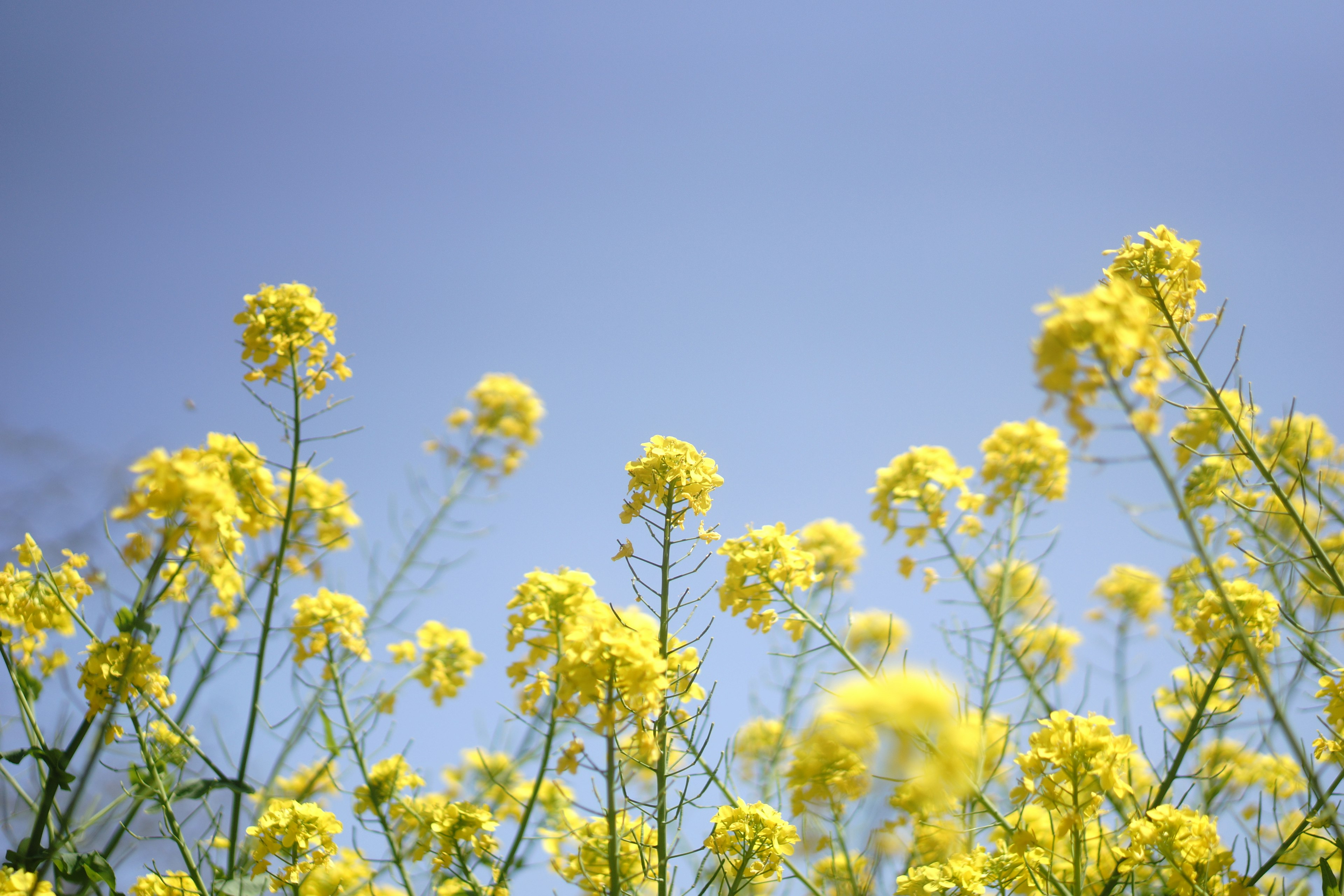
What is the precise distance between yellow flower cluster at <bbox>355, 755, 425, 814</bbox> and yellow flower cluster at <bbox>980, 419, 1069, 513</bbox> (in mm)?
2918

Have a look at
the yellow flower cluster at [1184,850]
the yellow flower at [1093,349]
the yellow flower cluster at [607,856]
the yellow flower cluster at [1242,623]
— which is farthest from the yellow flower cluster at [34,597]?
the yellow flower cluster at [1242,623]

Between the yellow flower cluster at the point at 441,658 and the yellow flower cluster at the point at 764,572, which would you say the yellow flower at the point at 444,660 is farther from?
the yellow flower cluster at the point at 764,572

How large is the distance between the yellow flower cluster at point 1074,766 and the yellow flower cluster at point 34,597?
3.39m

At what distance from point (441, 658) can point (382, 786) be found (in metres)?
0.99

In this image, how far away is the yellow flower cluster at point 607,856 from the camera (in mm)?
2252

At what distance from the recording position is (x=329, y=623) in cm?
346

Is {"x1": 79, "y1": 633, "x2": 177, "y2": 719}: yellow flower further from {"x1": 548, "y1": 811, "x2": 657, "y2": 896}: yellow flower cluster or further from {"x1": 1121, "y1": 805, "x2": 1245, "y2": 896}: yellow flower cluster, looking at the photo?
{"x1": 1121, "y1": 805, "x2": 1245, "y2": 896}: yellow flower cluster

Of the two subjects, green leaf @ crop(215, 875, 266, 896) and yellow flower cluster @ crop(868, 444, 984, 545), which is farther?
yellow flower cluster @ crop(868, 444, 984, 545)

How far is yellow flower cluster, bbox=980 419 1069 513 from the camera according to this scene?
3.93 meters

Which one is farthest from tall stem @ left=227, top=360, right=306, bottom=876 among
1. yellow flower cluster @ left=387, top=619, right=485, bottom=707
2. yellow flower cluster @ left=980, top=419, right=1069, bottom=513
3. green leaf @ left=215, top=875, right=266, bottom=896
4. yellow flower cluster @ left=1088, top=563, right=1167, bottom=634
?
yellow flower cluster @ left=1088, top=563, right=1167, bottom=634

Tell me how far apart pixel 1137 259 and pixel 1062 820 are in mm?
1729

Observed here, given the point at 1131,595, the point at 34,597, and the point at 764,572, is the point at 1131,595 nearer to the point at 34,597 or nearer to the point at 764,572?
the point at 764,572

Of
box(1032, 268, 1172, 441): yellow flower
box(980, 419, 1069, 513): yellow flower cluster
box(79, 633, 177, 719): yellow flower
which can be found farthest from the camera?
box(980, 419, 1069, 513): yellow flower cluster

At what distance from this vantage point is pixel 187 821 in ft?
8.90
